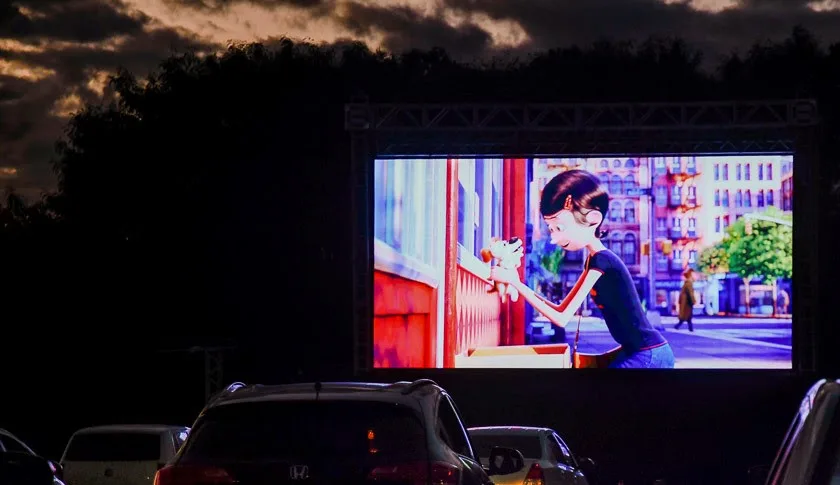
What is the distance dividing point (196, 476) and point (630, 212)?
20.8 metres

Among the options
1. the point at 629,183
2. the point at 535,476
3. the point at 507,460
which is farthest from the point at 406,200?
the point at 507,460

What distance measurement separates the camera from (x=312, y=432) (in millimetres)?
7555

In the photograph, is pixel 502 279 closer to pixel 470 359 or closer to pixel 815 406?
pixel 470 359

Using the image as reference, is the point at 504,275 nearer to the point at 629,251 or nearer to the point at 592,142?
the point at 629,251

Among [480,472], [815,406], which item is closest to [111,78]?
[480,472]

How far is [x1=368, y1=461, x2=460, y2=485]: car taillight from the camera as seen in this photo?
7.44 metres

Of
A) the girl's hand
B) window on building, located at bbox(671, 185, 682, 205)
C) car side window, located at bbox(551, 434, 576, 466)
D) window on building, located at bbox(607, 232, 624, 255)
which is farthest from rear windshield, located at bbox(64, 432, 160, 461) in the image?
window on building, located at bbox(671, 185, 682, 205)

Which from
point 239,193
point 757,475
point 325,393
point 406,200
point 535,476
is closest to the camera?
point 325,393

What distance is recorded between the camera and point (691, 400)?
3431 centimetres

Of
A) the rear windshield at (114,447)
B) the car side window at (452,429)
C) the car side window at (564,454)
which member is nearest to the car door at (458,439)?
the car side window at (452,429)

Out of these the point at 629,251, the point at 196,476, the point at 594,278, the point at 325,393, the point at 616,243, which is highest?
the point at 616,243

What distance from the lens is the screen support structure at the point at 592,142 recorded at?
26.6 metres

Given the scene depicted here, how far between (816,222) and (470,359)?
6.42m

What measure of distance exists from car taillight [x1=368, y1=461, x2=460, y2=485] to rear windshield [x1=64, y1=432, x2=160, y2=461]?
35.7 feet
